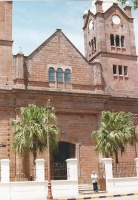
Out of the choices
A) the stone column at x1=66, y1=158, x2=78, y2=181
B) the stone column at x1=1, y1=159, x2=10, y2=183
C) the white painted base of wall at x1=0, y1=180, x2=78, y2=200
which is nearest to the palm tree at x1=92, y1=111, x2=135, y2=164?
the stone column at x1=66, y1=158, x2=78, y2=181

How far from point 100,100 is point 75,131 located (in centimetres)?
417

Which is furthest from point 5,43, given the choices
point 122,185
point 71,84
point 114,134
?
point 122,185

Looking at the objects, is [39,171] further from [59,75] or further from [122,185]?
[59,75]

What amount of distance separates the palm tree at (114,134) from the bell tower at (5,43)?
33.6ft

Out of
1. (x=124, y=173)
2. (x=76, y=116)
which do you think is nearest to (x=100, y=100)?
(x=76, y=116)

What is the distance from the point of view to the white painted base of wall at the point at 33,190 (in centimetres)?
2364

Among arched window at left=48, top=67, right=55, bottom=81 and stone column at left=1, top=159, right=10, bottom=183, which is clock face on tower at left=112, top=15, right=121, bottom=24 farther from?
stone column at left=1, top=159, right=10, bottom=183

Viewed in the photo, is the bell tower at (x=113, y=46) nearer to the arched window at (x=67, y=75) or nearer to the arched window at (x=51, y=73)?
the arched window at (x=67, y=75)

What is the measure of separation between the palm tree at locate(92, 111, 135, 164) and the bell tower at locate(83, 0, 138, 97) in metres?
7.24

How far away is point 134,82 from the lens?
4059cm

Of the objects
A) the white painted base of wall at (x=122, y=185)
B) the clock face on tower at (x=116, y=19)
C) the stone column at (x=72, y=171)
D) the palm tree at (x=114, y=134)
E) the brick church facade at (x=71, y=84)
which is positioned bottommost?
the white painted base of wall at (x=122, y=185)

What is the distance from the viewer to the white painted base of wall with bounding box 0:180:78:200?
23.6 meters

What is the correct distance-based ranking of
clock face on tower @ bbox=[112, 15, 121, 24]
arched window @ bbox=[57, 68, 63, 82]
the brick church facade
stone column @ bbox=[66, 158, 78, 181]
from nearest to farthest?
stone column @ bbox=[66, 158, 78, 181]
the brick church facade
arched window @ bbox=[57, 68, 63, 82]
clock face on tower @ bbox=[112, 15, 121, 24]

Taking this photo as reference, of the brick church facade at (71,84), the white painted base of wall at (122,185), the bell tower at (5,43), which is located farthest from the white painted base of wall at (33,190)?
the bell tower at (5,43)
